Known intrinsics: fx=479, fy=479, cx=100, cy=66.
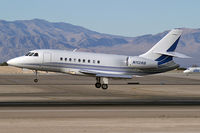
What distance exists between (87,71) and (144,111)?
19.2m

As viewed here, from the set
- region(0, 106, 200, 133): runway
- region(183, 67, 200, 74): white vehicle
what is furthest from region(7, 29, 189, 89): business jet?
region(183, 67, 200, 74): white vehicle

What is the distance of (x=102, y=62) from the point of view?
138 feet

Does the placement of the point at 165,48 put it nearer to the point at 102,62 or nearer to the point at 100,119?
the point at 102,62

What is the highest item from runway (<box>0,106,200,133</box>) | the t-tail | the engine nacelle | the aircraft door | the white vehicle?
the white vehicle

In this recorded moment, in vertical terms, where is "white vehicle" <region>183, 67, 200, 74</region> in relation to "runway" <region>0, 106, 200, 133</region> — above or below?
above

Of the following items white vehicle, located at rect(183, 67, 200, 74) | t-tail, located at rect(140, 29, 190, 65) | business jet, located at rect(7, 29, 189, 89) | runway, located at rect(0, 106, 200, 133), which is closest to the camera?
runway, located at rect(0, 106, 200, 133)

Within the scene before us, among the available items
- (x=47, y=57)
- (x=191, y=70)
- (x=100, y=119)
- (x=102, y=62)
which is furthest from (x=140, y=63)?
(x=191, y=70)

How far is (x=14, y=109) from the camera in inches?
890

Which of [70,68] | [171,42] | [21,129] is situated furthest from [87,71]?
[21,129]

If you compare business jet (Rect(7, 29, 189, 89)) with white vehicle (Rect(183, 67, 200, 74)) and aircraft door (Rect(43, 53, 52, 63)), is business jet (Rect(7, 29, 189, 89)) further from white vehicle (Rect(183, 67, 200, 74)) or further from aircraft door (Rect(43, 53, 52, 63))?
white vehicle (Rect(183, 67, 200, 74))

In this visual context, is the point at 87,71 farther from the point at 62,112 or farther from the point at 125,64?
the point at 62,112

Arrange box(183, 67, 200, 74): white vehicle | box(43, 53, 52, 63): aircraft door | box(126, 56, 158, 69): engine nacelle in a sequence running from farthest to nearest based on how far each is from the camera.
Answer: box(183, 67, 200, 74): white vehicle → box(126, 56, 158, 69): engine nacelle → box(43, 53, 52, 63): aircraft door

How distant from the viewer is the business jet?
1625 inches

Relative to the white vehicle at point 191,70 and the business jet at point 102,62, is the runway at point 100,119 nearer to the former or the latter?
the business jet at point 102,62
